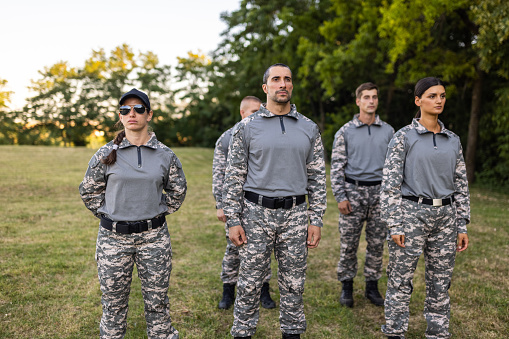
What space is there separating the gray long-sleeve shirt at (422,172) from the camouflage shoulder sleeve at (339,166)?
1.02 metres

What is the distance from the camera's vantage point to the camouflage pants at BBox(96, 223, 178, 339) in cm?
290

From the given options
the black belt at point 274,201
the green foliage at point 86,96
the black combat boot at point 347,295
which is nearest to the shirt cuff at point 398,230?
the black belt at point 274,201

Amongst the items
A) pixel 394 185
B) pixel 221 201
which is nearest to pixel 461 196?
pixel 394 185

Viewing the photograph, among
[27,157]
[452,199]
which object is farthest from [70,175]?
[452,199]

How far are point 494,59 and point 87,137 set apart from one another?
37426 mm

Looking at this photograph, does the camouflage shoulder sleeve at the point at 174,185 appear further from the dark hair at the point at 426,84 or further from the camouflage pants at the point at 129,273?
the dark hair at the point at 426,84

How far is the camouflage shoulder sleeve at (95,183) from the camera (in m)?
2.92

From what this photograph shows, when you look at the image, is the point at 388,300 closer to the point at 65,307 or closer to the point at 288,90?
the point at 288,90

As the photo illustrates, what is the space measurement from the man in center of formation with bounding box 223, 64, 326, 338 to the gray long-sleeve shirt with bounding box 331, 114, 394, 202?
4.41ft

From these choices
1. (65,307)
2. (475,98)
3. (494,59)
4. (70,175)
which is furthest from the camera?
(70,175)

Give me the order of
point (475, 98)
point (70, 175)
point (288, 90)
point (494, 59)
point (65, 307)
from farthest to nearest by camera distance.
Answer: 1. point (70, 175)
2. point (475, 98)
3. point (494, 59)
4. point (65, 307)
5. point (288, 90)

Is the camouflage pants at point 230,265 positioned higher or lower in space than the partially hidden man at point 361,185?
lower

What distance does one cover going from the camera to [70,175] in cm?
1598

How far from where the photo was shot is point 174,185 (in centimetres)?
318
